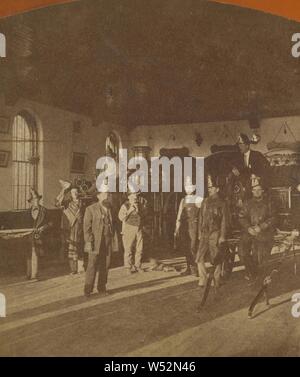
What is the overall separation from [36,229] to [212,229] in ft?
5.52

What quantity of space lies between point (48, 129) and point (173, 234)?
61.9 inches

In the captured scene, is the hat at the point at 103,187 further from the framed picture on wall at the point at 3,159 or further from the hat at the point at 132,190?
the framed picture on wall at the point at 3,159

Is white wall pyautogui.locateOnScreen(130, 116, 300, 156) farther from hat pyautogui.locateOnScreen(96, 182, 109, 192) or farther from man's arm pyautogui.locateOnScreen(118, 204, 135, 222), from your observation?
man's arm pyautogui.locateOnScreen(118, 204, 135, 222)

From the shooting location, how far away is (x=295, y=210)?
13.0 ft

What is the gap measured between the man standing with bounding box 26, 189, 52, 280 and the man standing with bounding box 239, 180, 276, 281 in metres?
1.86

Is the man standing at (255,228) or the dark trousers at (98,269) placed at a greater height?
the man standing at (255,228)

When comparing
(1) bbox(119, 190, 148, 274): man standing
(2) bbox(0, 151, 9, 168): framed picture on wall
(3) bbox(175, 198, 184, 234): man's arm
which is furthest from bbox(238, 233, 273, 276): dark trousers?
(2) bbox(0, 151, 9, 168): framed picture on wall

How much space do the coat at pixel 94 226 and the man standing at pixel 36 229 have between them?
1.20ft

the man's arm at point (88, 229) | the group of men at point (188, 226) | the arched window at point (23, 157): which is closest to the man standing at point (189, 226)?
the group of men at point (188, 226)

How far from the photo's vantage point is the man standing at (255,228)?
4027 millimetres

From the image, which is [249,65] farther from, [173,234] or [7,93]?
[7,93]

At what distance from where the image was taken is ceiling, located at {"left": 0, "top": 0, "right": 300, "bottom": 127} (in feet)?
12.7

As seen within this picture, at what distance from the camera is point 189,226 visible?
409cm
